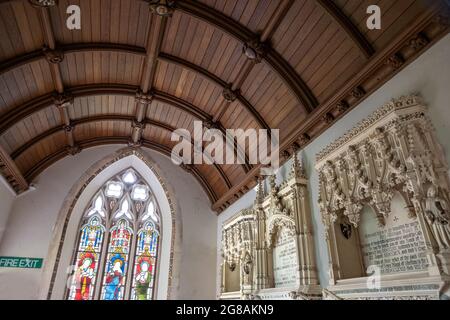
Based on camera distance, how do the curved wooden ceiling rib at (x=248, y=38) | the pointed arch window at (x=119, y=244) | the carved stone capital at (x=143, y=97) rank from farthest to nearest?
the pointed arch window at (x=119, y=244), the carved stone capital at (x=143, y=97), the curved wooden ceiling rib at (x=248, y=38)

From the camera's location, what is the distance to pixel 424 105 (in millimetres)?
3342

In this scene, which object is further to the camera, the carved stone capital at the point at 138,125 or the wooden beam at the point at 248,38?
the carved stone capital at the point at 138,125

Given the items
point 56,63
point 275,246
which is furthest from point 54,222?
point 275,246

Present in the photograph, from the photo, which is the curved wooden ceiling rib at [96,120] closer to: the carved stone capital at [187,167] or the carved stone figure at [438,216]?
the carved stone capital at [187,167]

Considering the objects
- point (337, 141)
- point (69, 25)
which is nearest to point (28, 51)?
point (69, 25)

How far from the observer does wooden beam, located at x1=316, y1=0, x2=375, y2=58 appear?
4.06 m

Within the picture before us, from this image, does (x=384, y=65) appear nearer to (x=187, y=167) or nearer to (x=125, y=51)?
(x=125, y=51)

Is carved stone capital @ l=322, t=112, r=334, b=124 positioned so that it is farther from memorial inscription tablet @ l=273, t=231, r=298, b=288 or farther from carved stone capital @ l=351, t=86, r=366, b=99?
memorial inscription tablet @ l=273, t=231, r=298, b=288

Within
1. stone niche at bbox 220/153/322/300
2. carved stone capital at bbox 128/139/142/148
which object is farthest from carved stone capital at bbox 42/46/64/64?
stone niche at bbox 220/153/322/300

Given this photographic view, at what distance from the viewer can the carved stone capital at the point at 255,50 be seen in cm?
511

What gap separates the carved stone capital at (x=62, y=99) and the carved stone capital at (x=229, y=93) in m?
3.39

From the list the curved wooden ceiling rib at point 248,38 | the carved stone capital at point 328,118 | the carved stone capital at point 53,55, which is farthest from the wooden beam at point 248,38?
the carved stone capital at point 53,55

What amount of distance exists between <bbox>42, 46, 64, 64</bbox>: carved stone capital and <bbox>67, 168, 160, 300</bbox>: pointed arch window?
4924 mm
